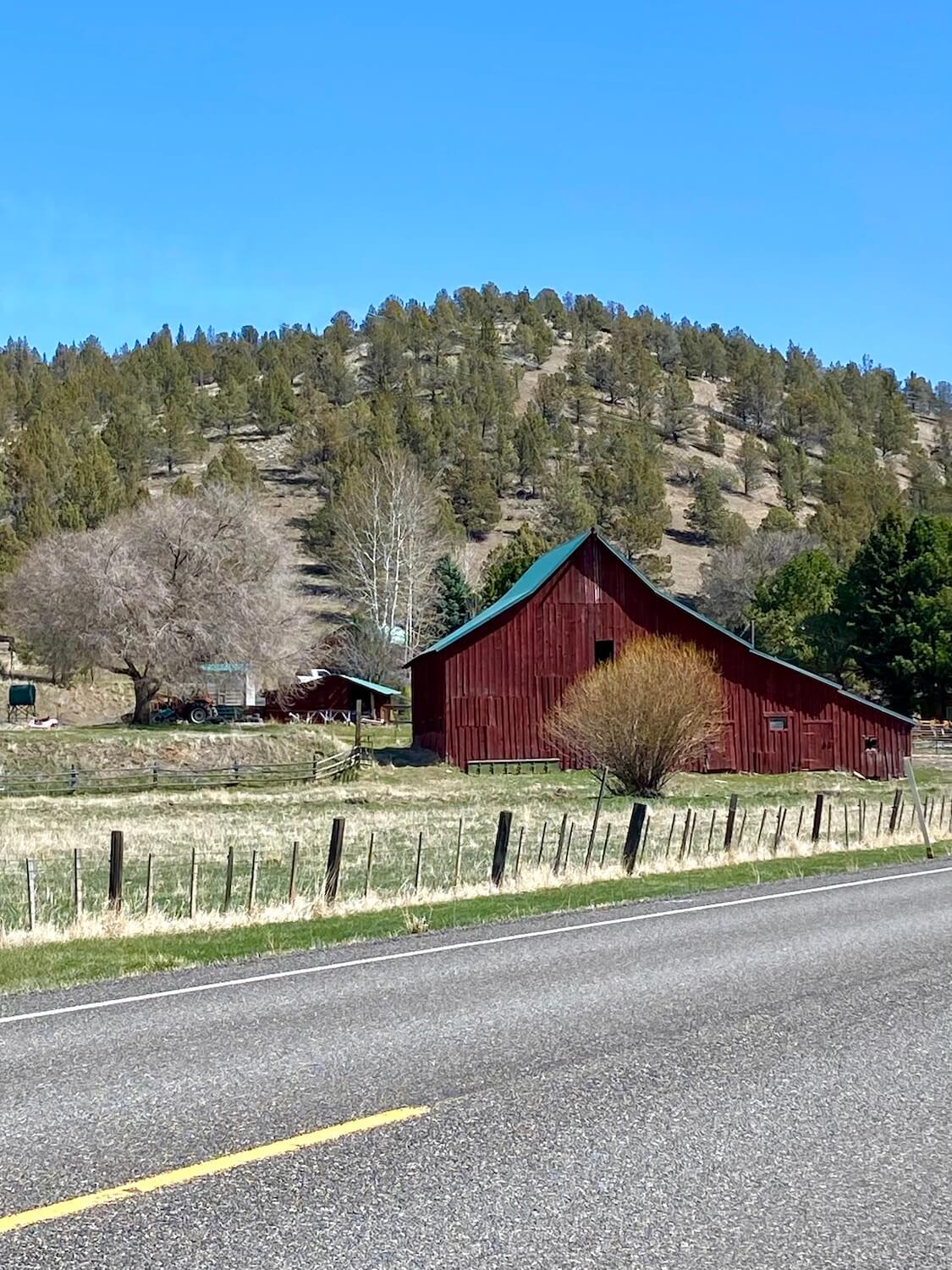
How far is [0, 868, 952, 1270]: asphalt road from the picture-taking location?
15.3 ft

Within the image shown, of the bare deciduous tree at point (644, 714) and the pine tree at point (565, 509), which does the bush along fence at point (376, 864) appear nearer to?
the bare deciduous tree at point (644, 714)

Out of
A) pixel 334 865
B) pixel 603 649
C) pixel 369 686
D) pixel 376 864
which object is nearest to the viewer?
pixel 334 865

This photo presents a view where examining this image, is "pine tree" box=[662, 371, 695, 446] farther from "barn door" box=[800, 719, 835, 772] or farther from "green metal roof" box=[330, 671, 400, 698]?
"barn door" box=[800, 719, 835, 772]

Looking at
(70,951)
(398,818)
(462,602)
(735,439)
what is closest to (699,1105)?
(70,951)

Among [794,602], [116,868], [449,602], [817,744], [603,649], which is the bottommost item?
[116,868]

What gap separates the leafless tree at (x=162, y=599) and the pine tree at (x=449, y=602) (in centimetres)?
3085

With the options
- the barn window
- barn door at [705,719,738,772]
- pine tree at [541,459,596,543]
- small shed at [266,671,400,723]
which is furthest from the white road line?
pine tree at [541,459,596,543]

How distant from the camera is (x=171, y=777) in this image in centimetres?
4166

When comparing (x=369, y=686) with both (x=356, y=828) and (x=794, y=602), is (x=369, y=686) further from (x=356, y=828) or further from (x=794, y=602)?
(x=356, y=828)

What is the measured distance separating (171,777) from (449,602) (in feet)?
150

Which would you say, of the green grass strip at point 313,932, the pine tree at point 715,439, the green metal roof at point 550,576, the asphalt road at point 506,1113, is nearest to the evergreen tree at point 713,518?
the pine tree at point 715,439

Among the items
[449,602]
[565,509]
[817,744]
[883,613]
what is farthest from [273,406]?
[817,744]

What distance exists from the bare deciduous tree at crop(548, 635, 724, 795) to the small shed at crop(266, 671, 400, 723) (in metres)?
30.6

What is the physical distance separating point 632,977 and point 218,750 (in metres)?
38.3
